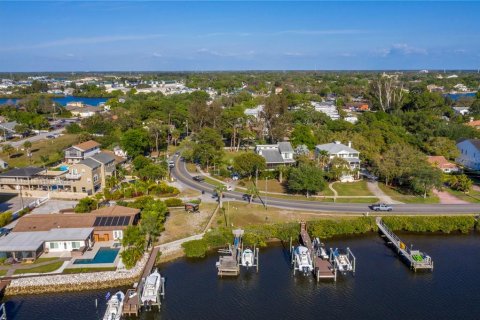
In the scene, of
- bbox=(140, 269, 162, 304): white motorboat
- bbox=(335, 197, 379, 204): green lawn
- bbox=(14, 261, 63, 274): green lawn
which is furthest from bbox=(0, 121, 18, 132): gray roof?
bbox=(335, 197, 379, 204): green lawn

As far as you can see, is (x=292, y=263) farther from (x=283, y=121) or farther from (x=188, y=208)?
(x=283, y=121)

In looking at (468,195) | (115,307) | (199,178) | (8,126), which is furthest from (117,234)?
(8,126)

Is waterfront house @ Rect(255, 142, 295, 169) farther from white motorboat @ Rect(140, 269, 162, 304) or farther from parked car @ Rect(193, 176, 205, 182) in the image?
white motorboat @ Rect(140, 269, 162, 304)

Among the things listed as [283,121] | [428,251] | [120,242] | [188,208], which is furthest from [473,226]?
[283,121]

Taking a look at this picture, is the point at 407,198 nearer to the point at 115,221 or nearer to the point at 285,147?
the point at 285,147

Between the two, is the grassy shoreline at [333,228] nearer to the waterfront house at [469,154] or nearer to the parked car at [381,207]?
the parked car at [381,207]
